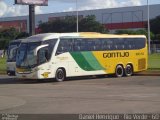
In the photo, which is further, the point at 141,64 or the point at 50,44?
the point at 141,64

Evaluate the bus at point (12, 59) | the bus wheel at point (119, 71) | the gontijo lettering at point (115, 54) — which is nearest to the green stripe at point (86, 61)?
the gontijo lettering at point (115, 54)

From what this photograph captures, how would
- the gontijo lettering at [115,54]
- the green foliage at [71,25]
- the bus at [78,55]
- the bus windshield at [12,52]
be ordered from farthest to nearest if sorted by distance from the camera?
the green foliage at [71,25] < the bus windshield at [12,52] < the gontijo lettering at [115,54] < the bus at [78,55]

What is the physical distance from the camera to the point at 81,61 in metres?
31.2

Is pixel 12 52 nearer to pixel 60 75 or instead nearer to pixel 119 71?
pixel 60 75

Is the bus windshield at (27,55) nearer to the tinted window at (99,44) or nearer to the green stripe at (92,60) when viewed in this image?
the tinted window at (99,44)

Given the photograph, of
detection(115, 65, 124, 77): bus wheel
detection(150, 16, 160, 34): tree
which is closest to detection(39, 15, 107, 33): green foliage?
detection(150, 16, 160, 34): tree

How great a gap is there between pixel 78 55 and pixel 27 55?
11.0 ft

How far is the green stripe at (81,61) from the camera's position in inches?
1211

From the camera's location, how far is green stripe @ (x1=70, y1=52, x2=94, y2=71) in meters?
30.8

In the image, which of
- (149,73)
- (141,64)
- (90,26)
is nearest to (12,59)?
(141,64)

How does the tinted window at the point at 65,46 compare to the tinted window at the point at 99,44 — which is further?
the tinted window at the point at 99,44

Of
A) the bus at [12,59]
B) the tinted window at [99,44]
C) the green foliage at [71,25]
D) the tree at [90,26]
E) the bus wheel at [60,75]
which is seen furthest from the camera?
the green foliage at [71,25]

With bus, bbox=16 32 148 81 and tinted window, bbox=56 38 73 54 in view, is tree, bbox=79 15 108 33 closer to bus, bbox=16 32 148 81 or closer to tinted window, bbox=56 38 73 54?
bus, bbox=16 32 148 81

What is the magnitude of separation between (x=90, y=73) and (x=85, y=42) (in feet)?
6.60
